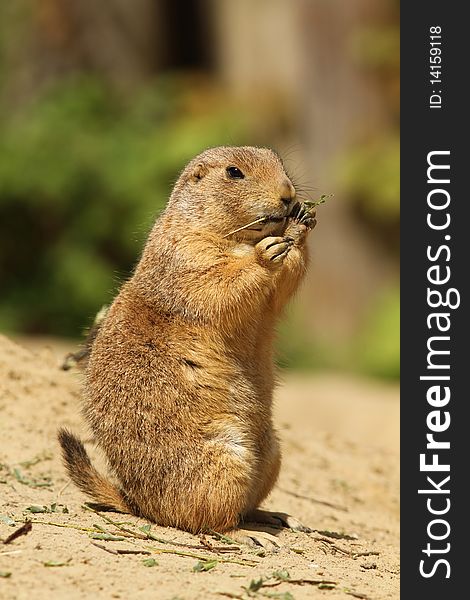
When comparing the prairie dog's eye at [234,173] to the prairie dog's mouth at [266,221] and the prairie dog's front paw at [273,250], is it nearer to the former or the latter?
the prairie dog's mouth at [266,221]

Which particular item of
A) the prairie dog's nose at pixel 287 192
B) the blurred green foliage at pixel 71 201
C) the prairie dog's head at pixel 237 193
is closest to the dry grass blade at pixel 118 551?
the prairie dog's head at pixel 237 193

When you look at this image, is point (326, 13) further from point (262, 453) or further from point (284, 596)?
point (284, 596)

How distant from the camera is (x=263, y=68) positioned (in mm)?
19734

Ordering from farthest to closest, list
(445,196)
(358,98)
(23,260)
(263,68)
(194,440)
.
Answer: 1. (263,68)
2. (358,98)
3. (23,260)
4. (445,196)
5. (194,440)

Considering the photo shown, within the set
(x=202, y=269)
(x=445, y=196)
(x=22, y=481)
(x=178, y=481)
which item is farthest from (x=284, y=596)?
(x=445, y=196)

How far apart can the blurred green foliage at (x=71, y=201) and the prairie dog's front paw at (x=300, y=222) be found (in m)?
7.82

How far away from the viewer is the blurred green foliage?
14172 millimetres

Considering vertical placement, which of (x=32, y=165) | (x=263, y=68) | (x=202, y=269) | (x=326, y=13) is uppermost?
(x=263, y=68)

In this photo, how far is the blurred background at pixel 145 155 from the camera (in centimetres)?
1445

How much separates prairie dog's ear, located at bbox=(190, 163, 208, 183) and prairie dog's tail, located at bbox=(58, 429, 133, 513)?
1.73 meters

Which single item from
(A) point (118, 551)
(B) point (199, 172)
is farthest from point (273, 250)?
(A) point (118, 551)

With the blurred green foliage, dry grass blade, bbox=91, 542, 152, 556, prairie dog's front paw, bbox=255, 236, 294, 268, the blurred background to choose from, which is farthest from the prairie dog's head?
the blurred background

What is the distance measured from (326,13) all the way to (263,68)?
14.2 feet

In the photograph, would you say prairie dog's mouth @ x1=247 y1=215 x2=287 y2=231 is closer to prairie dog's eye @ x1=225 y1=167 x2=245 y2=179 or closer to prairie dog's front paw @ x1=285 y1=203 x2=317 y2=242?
prairie dog's front paw @ x1=285 y1=203 x2=317 y2=242
